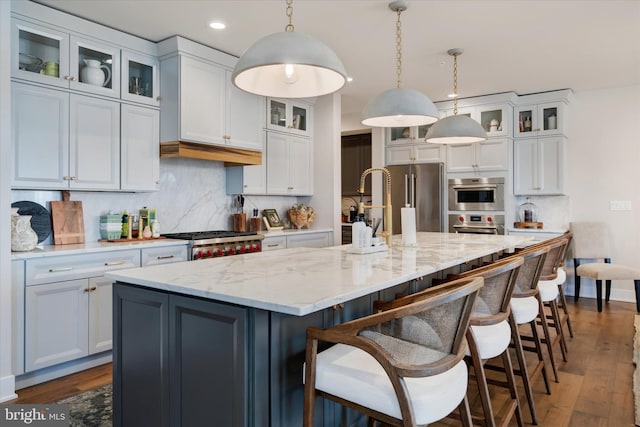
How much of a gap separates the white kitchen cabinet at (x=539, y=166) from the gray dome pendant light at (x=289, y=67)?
13.8 feet

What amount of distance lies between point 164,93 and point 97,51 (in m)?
0.61

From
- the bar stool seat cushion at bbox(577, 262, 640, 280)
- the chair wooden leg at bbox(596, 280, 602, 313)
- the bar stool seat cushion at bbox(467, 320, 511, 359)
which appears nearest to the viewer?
the bar stool seat cushion at bbox(467, 320, 511, 359)

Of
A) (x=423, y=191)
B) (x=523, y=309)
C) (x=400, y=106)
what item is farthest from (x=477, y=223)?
(x=400, y=106)

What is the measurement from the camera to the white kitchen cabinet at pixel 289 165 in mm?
4995

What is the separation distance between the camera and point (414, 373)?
132cm

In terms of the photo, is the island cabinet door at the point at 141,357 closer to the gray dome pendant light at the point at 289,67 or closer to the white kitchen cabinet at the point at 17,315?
the gray dome pendant light at the point at 289,67

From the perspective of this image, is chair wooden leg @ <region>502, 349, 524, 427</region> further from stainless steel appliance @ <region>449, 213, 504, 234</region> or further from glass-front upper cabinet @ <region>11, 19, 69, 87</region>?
stainless steel appliance @ <region>449, 213, 504, 234</region>

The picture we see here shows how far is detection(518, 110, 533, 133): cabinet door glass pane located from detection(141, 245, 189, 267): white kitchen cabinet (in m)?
4.48

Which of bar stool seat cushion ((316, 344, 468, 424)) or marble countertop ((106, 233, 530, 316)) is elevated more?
marble countertop ((106, 233, 530, 316))

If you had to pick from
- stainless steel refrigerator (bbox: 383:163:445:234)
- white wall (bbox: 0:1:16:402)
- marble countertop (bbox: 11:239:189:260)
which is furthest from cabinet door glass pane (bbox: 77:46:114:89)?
stainless steel refrigerator (bbox: 383:163:445:234)

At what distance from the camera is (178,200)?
14.3 feet

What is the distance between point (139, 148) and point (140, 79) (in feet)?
2.02

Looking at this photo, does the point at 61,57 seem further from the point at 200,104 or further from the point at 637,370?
the point at 637,370

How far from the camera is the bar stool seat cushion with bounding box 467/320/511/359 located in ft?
6.29
